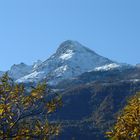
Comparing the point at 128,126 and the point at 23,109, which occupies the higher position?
the point at 23,109

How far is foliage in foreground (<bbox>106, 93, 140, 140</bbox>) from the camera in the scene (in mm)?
29481

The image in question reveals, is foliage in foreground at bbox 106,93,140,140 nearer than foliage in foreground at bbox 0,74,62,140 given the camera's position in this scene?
No

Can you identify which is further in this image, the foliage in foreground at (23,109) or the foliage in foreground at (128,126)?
the foliage in foreground at (128,126)

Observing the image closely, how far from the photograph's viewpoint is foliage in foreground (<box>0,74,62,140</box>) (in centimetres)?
2322

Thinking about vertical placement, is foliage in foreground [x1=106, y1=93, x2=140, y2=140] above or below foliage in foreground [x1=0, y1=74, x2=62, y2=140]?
below

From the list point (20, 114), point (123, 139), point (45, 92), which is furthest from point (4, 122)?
point (123, 139)

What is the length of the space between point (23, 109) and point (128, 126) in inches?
349

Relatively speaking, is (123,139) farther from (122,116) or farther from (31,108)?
(31,108)

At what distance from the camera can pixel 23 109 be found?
23.4 m

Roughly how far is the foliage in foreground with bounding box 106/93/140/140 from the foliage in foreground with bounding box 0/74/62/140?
6075 millimetres

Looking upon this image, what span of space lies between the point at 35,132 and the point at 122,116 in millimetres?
9528

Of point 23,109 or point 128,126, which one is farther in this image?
point 128,126

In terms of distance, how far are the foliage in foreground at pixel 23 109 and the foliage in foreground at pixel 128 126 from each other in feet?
19.9

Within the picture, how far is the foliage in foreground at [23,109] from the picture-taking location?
914 inches
